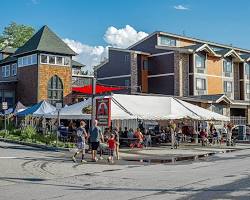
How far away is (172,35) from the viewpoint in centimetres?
5872

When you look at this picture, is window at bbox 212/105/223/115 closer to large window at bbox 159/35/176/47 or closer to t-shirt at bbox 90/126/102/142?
large window at bbox 159/35/176/47

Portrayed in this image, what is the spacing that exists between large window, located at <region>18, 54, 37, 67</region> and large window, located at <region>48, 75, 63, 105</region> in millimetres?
2518

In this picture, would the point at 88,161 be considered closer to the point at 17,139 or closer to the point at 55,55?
the point at 17,139

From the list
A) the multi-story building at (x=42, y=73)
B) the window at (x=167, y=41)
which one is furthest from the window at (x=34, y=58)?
the window at (x=167, y=41)

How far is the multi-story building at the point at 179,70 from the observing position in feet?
171

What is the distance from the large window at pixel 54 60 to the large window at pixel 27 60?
0.84m

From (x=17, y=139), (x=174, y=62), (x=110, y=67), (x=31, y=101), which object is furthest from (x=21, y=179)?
(x=110, y=67)

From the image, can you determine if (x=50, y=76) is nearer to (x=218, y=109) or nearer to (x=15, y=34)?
(x=218, y=109)

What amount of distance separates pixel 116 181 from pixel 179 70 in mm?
38858

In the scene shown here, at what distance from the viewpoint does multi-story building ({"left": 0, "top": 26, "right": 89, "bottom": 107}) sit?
45156 millimetres

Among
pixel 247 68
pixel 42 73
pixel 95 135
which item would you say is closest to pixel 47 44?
pixel 42 73

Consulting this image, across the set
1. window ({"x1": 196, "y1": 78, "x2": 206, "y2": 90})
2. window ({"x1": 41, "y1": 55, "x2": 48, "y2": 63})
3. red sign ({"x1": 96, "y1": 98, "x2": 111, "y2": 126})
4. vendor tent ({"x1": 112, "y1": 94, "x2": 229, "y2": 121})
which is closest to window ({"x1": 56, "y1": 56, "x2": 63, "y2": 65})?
window ({"x1": 41, "y1": 55, "x2": 48, "y2": 63})

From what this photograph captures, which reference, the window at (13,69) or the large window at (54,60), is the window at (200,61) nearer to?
the large window at (54,60)

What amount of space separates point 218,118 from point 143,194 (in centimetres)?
2180
